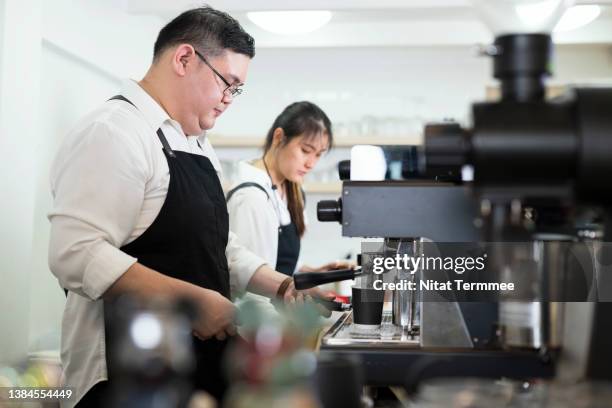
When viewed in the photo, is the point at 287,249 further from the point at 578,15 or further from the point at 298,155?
the point at 578,15

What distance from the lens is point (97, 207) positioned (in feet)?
6.39

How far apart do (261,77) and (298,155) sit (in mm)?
2549

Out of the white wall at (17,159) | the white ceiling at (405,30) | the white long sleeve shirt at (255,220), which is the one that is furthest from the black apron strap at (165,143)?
the white ceiling at (405,30)

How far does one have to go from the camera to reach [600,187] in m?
1.12

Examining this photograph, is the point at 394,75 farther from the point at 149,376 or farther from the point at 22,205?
the point at 149,376

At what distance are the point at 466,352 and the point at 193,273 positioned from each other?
95 centimetres

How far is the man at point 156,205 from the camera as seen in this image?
6.28 ft

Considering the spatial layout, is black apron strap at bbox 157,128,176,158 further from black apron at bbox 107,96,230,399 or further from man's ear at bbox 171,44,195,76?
man's ear at bbox 171,44,195,76

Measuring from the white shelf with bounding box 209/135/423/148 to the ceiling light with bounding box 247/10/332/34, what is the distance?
1.17 metres

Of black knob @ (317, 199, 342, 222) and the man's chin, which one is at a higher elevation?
the man's chin

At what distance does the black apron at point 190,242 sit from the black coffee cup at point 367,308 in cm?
45

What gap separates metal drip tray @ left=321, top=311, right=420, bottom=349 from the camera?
167cm

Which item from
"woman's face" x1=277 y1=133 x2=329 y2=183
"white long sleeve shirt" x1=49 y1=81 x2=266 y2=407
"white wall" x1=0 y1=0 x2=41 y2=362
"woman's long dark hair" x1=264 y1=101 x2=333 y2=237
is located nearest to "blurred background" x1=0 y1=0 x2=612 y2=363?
"white wall" x1=0 y1=0 x2=41 y2=362

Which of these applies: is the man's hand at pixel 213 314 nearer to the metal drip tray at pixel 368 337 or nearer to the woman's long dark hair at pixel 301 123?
the metal drip tray at pixel 368 337
